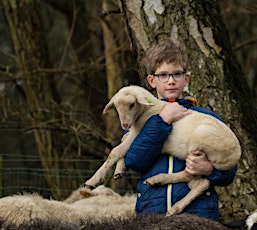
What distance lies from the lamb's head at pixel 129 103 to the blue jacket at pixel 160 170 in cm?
13

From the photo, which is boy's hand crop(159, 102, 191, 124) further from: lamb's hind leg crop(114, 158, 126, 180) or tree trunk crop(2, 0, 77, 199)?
tree trunk crop(2, 0, 77, 199)

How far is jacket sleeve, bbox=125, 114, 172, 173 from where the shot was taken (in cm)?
350

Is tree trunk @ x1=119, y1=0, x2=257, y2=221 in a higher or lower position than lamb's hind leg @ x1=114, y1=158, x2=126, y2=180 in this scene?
higher

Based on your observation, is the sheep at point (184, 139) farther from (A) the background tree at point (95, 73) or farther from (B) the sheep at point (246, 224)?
(A) the background tree at point (95, 73)

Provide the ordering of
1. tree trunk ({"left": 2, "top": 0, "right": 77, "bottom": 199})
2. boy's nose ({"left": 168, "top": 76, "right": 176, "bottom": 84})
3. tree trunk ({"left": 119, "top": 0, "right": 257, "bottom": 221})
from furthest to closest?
tree trunk ({"left": 2, "top": 0, "right": 77, "bottom": 199})
tree trunk ({"left": 119, "top": 0, "right": 257, "bottom": 221})
boy's nose ({"left": 168, "top": 76, "right": 176, "bottom": 84})

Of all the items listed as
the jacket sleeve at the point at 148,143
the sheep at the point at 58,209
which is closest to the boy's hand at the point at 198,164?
the jacket sleeve at the point at 148,143

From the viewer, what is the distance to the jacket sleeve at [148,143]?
350 centimetres

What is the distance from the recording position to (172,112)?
355 cm

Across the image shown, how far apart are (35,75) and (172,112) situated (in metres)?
5.64

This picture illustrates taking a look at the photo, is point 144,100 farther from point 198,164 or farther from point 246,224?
point 246,224

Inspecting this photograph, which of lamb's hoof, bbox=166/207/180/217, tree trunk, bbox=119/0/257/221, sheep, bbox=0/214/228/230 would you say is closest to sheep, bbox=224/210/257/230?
sheep, bbox=0/214/228/230

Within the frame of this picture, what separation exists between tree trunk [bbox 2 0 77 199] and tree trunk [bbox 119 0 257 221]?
4.03m

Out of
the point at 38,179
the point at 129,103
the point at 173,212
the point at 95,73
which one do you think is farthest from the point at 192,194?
the point at 95,73

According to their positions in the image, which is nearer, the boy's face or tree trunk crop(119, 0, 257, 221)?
the boy's face
